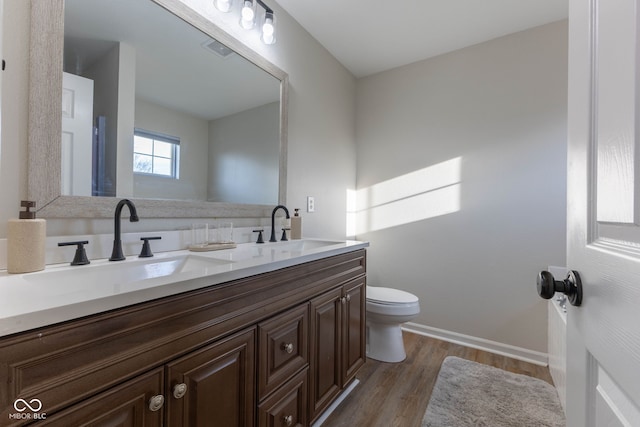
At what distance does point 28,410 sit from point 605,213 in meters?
1.06

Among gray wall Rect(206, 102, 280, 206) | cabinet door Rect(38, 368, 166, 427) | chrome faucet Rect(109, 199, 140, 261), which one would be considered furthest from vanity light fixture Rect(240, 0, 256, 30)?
cabinet door Rect(38, 368, 166, 427)

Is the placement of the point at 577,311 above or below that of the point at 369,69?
below

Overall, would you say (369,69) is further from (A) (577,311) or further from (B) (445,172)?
(A) (577,311)

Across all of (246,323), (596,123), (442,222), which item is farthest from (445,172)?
(246,323)

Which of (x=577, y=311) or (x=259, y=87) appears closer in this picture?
(x=577, y=311)

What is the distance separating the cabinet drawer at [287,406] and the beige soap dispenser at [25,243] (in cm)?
84

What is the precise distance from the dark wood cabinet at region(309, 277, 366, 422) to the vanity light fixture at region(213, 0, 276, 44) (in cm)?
153

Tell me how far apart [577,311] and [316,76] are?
2.21m

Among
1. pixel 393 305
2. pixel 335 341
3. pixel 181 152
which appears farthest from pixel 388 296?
pixel 181 152

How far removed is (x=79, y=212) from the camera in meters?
0.99

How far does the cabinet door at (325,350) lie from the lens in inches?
49.1

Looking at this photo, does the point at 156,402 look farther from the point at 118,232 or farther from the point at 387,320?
the point at 387,320

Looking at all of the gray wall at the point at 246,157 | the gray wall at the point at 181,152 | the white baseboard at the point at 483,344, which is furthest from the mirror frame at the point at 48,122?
the white baseboard at the point at 483,344

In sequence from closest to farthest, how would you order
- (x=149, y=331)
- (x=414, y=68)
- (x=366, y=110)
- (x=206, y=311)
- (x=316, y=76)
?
(x=149, y=331)
(x=206, y=311)
(x=316, y=76)
(x=414, y=68)
(x=366, y=110)
